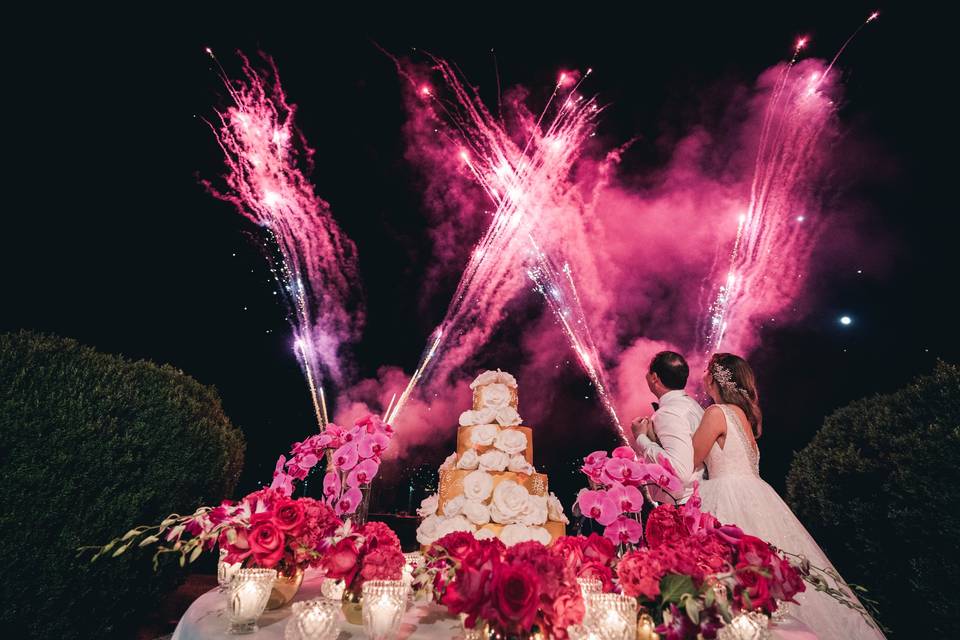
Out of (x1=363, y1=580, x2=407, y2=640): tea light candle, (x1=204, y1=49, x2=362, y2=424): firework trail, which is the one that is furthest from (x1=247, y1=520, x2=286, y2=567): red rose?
(x1=204, y1=49, x2=362, y2=424): firework trail

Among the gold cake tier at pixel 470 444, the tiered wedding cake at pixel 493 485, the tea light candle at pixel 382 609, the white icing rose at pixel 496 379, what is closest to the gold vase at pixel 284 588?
the tea light candle at pixel 382 609

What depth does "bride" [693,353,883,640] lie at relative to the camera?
10.0 feet

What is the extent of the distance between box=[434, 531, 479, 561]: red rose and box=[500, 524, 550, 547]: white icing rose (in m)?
1.22

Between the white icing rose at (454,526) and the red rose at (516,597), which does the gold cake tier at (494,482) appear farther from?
the red rose at (516,597)

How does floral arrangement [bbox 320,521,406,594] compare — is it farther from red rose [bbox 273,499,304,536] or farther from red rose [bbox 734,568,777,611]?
red rose [bbox 734,568,777,611]

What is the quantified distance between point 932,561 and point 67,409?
22.4ft

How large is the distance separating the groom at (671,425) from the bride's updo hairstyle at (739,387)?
12.8 inches

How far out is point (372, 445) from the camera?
9.86 ft

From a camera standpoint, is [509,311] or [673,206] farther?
[509,311]

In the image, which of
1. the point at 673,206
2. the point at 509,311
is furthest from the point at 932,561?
the point at 509,311

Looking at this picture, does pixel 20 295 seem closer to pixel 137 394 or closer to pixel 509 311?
pixel 137 394

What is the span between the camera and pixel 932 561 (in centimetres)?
346

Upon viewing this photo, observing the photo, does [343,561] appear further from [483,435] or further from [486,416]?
[486,416]

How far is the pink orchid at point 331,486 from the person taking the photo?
9.74 feet
